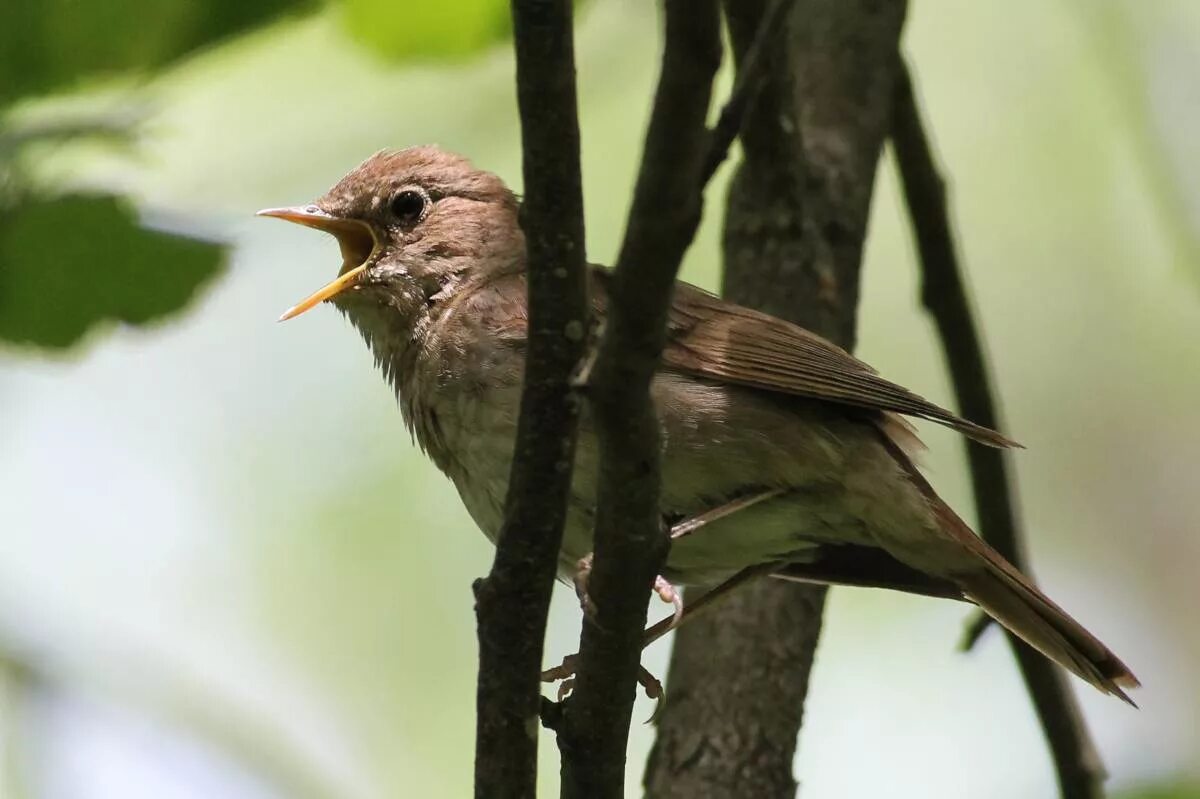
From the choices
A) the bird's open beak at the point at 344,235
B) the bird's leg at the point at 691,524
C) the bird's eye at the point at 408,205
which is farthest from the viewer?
the bird's eye at the point at 408,205

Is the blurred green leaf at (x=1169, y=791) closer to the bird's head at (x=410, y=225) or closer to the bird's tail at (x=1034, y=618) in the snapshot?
the bird's tail at (x=1034, y=618)

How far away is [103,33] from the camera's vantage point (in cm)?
277

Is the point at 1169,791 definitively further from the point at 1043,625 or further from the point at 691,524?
the point at 691,524

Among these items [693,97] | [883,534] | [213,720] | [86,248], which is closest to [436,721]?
[213,720]

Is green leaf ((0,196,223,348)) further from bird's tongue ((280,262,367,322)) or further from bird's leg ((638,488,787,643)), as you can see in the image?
bird's tongue ((280,262,367,322))

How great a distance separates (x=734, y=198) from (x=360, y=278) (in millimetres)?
1330

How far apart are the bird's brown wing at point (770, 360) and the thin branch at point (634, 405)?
1133 mm

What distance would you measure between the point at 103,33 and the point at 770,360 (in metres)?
1.77

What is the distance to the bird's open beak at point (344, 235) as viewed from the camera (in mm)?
4293

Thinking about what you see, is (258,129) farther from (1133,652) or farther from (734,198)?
(1133,652)

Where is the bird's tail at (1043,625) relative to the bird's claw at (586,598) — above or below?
above

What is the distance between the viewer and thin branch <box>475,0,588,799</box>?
2049 millimetres

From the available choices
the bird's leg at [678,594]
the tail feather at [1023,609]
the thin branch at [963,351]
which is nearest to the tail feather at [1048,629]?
the tail feather at [1023,609]

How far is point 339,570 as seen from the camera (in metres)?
8.37
